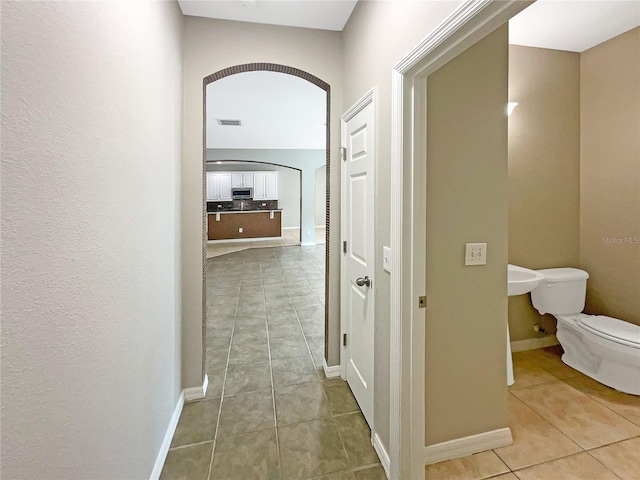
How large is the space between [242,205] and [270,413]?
8.34 m

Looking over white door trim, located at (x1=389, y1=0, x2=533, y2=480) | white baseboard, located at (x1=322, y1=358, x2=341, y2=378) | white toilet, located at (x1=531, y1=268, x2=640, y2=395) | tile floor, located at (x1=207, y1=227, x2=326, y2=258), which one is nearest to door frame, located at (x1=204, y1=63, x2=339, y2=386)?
white baseboard, located at (x1=322, y1=358, x2=341, y2=378)

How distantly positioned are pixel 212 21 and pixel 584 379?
3.75 meters

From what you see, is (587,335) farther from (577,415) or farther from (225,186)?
(225,186)

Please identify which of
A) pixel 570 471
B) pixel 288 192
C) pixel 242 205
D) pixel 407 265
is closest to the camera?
pixel 407 265

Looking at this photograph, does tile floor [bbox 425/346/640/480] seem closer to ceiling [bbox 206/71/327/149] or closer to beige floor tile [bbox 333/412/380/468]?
beige floor tile [bbox 333/412/380/468]

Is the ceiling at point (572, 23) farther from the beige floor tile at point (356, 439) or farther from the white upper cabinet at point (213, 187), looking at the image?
the white upper cabinet at point (213, 187)

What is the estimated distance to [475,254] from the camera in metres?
1.60

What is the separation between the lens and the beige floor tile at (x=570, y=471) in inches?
60.1

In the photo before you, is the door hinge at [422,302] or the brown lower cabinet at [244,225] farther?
the brown lower cabinet at [244,225]

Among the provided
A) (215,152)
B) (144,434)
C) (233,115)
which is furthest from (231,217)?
(144,434)

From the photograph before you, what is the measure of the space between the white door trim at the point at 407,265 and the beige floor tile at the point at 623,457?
1.02 meters

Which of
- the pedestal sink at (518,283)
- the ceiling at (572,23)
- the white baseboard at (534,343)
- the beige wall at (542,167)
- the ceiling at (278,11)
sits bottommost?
the white baseboard at (534,343)

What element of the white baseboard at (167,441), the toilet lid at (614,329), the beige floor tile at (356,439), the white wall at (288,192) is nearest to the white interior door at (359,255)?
the beige floor tile at (356,439)

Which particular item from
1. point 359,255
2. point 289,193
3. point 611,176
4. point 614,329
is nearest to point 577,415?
point 614,329
